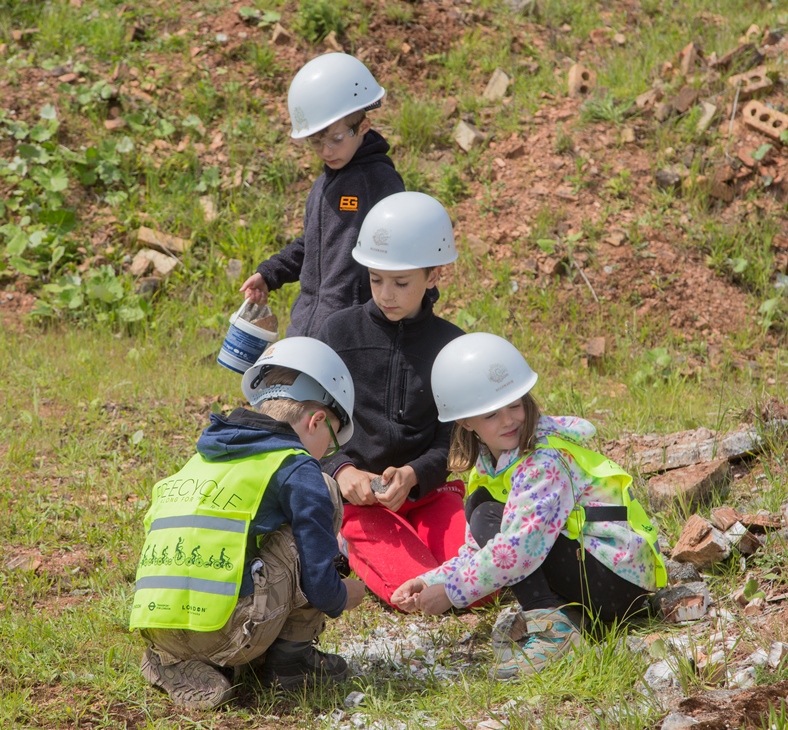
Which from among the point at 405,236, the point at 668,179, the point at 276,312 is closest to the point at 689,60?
the point at 668,179

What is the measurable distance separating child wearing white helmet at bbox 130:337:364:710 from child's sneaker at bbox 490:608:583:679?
504 millimetres

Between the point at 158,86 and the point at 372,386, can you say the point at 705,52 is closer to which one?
the point at 158,86

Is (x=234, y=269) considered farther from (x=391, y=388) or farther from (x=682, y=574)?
(x=682, y=574)

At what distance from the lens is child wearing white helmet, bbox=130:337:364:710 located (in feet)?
9.09

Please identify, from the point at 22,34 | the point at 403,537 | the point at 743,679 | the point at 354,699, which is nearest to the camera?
the point at 743,679

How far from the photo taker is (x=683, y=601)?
10.6ft

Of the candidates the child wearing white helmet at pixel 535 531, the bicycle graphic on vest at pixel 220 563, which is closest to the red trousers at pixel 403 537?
the child wearing white helmet at pixel 535 531

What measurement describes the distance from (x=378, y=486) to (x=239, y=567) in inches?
40.6

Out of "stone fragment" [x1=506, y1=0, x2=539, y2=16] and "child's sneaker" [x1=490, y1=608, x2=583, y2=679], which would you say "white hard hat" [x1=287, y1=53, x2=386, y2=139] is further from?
"stone fragment" [x1=506, y1=0, x2=539, y2=16]

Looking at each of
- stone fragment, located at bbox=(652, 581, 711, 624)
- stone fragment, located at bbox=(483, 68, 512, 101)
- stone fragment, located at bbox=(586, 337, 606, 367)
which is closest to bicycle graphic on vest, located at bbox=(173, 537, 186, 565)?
stone fragment, located at bbox=(652, 581, 711, 624)

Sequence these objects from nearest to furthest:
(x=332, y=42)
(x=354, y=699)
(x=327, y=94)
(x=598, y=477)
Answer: (x=354, y=699)
(x=598, y=477)
(x=327, y=94)
(x=332, y=42)

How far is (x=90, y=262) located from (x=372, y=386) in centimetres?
393

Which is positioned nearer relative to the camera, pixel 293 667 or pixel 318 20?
pixel 293 667

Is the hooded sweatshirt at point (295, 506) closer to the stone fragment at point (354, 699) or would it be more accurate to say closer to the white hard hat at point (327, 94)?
the stone fragment at point (354, 699)
